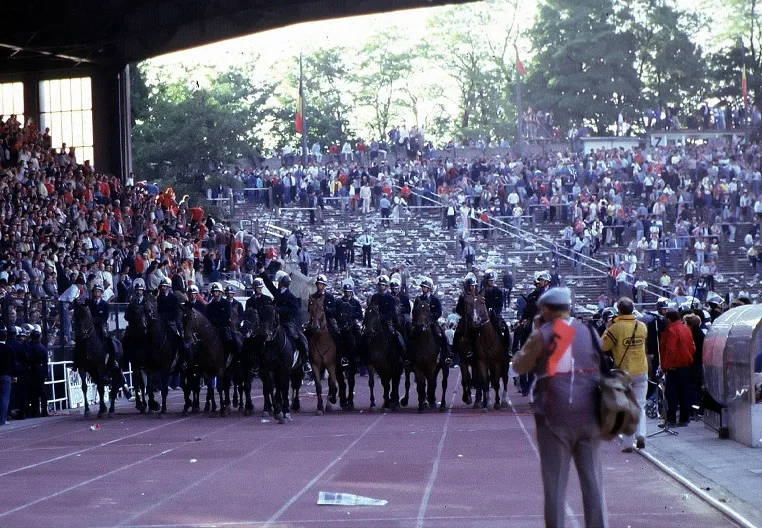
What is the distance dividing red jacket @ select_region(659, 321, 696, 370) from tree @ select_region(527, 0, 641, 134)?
65287 millimetres

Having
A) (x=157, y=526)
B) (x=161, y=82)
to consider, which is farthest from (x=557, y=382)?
(x=161, y=82)

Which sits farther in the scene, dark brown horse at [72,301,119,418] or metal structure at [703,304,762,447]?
dark brown horse at [72,301,119,418]

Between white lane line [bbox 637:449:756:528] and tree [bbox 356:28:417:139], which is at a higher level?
tree [bbox 356:28:417:139]

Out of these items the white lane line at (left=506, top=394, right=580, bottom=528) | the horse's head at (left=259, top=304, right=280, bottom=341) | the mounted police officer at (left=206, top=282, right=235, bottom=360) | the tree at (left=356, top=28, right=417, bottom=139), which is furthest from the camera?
the tree at (left=356, top=28, right=417, bottom=139)

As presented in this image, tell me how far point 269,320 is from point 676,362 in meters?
6.34

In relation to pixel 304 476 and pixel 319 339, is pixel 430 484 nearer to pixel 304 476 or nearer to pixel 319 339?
pixel 304 476

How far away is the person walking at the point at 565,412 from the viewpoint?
934 centimetres

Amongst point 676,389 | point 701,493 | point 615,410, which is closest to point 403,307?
point 676,389

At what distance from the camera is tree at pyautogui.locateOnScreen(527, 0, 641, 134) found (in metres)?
83.9

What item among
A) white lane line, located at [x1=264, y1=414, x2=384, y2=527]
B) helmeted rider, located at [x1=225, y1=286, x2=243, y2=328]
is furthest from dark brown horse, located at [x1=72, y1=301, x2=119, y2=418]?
white lane line, located at [x1=264, y1=414, x2=384, y2=527]

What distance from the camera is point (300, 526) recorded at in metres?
11.6

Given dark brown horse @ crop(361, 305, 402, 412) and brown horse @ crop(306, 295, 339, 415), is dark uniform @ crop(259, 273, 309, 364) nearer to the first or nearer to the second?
brown horse @ crop(306, 295, 339, 415)

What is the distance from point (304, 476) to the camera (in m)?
15.0

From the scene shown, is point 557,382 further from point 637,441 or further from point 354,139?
point 354,139
